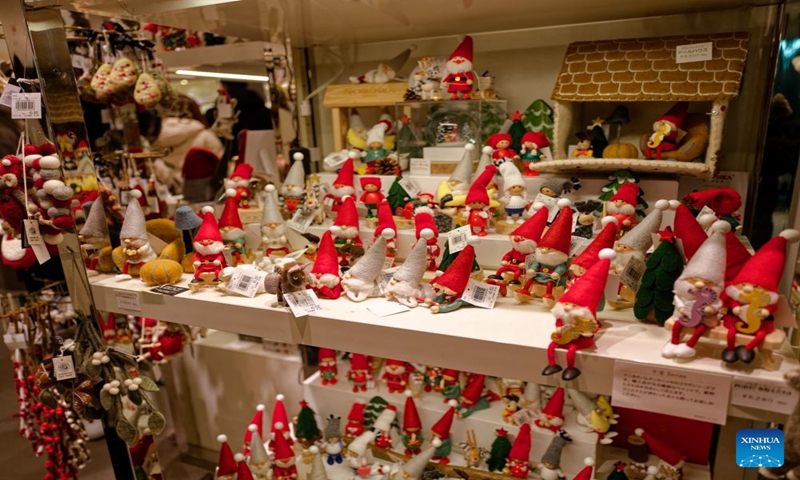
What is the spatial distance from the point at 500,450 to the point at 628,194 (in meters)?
0.72

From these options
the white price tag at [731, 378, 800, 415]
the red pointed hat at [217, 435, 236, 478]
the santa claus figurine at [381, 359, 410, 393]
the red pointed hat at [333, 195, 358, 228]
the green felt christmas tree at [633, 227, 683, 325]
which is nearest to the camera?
the white price tag at [731, 378, 800, 415]

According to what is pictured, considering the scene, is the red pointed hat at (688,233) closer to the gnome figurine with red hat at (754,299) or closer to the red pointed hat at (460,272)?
the gnome figurine with red hat at (754,299)

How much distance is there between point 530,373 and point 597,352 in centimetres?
11

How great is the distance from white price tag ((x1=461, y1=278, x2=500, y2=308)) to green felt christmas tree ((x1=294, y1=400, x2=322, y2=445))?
0.81 meters

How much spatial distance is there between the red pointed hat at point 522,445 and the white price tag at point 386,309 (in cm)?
53

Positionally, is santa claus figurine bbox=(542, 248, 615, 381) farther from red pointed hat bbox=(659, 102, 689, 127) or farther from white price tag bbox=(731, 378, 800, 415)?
red pointed hat bbox=(659, 102, 689, 127)

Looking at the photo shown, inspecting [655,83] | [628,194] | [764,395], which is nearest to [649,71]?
[655,83]

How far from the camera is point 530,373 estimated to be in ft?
2.72

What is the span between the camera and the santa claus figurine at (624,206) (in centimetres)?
105

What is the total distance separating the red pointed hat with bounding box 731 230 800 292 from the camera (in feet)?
2.31

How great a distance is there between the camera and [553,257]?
0.94 m

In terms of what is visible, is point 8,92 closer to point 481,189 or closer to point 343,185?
point 343,185

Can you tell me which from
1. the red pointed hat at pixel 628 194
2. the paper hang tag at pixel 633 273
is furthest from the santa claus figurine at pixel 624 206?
the paper hang tag at pixel 633 273

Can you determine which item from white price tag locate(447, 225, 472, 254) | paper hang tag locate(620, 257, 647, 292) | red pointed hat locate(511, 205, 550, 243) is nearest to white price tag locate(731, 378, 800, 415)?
paper hang tag locate(620, 257, 647, 292)
